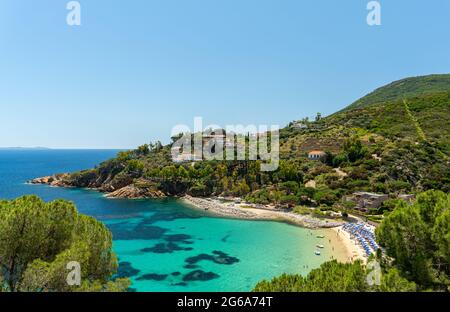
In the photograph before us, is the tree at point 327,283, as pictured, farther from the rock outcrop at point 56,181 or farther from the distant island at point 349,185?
the rock outcrop at point 56,181

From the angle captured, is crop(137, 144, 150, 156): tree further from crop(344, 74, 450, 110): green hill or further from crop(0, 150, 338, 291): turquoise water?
crop(344, 74, 450, 110): green hill

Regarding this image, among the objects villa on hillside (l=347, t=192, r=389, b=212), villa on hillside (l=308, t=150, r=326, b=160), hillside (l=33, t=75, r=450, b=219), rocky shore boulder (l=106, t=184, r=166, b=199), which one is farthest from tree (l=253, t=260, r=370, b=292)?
villa on hillside (l=308, t=150, r=326, b=160)

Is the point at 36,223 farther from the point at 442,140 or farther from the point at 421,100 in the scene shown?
the point at 421,100

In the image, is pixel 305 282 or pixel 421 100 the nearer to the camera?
pixel 305 282

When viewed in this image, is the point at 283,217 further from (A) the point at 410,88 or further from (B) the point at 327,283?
(A) the point at 410,88

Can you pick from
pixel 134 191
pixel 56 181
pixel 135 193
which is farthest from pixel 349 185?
pixel 56 181

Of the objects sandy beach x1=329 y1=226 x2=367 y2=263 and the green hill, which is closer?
sandy beach x1=329 y1=226 x2=367 y2=263
